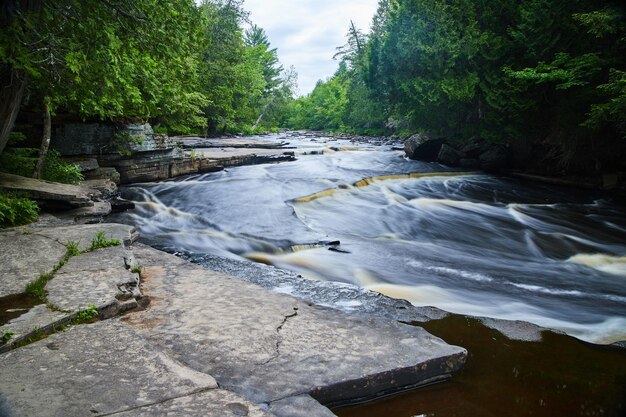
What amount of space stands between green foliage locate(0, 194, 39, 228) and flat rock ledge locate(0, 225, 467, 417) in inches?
103

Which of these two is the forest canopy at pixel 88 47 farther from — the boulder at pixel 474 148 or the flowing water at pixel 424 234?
the boulder at pixel 474 148

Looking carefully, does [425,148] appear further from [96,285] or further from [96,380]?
[96,380]

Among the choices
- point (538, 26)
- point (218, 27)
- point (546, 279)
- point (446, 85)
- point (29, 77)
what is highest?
point (218, 27)

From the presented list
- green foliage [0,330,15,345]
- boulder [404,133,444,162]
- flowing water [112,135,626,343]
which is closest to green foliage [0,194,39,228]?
flowing water [112,135,626,343]

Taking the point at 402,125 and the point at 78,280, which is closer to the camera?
the point at 78,280

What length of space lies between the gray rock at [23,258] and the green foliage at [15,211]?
2.00 ft

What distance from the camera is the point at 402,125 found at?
1423 inches

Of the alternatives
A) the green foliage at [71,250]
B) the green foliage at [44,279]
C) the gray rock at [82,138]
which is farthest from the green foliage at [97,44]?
the green foliage at [44,279]

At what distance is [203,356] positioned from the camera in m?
2.69

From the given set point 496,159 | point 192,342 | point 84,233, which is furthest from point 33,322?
point 496,159

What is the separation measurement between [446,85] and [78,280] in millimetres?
15886

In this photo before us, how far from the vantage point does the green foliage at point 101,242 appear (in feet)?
15.1

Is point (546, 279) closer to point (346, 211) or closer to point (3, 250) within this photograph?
point (346, 211)

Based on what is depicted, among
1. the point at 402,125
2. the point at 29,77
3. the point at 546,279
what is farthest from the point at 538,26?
the point at 402,125
